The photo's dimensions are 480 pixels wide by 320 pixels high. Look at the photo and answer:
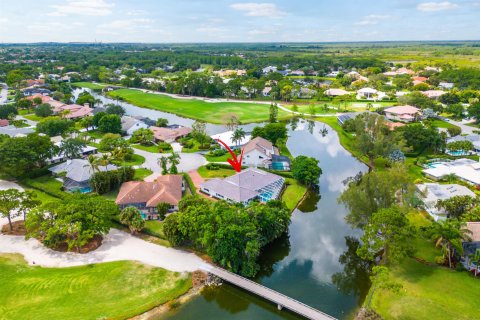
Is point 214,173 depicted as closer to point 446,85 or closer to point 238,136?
point 238,136

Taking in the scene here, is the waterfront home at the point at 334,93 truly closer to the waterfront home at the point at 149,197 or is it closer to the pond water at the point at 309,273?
the pond water at the point at 309,273

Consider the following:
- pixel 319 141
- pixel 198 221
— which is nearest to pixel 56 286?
pixel 198 221

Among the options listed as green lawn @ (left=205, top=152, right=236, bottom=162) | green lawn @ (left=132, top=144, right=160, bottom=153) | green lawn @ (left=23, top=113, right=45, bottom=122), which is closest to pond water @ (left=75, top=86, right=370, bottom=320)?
green lawn @ (left=205, top=152, right=236, bottom=162)

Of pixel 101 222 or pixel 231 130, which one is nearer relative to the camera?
pixel 101 222

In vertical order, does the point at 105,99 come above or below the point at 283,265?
above

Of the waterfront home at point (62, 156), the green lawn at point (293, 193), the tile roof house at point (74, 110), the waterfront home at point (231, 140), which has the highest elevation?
the tile roof house at point (74, 110)

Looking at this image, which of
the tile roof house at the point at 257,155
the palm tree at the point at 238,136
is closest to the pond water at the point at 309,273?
the tile roof house at the point at 257,155

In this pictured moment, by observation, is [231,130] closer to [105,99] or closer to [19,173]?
[19,173]
